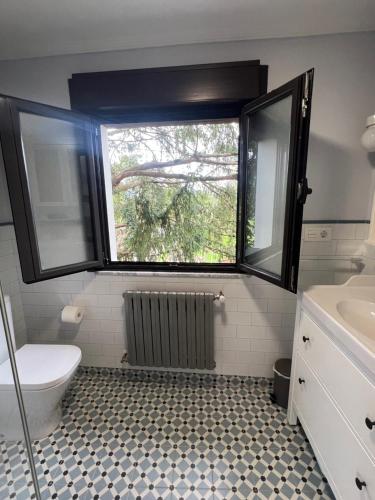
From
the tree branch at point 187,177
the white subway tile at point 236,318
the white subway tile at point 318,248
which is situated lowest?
the white subway tile at point 236,318

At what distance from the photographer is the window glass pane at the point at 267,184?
135 cm

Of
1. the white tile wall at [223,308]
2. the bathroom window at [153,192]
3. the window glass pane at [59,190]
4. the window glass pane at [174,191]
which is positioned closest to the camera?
the bathroom window at [153,192]

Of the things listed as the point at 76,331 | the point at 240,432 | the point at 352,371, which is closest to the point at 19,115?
the point at 76,331

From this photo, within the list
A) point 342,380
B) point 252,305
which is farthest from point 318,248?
point 342,380

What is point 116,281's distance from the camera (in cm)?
184

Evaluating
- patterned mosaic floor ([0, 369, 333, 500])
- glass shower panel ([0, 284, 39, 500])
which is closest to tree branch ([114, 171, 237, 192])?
glass shower panel ([0, 284, 39, 500])

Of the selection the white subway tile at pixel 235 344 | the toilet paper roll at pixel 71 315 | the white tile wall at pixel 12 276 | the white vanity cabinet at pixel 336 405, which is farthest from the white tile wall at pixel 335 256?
the white tile wall at pixel 12 276

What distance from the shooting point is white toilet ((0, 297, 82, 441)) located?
133cm

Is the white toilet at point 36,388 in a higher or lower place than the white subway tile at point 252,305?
lower

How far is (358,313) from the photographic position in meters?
1.19

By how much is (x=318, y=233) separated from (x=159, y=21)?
5.01 feet

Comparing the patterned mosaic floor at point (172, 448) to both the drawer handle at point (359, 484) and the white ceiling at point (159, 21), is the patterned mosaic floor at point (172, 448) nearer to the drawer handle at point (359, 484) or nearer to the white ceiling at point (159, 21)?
the drawer handle at point (359, 484)

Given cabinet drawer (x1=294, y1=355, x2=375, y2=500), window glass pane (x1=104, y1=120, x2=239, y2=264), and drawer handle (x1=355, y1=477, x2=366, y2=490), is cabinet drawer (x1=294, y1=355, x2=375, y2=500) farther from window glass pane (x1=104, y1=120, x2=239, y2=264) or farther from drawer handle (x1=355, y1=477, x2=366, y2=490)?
window glass pane (x1=104, y1=120, x2=239, y2=264)

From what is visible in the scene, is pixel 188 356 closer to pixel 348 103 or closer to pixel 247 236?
pixel 247 236
